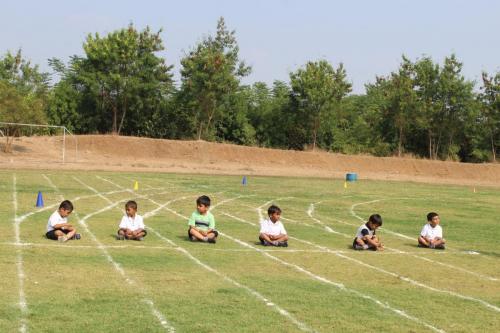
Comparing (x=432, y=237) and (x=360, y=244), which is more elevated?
(x=432, y=237)

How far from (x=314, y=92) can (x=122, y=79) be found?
54.1 feet

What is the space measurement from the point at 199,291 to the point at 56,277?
6.42ft

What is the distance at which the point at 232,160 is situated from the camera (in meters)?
54.1

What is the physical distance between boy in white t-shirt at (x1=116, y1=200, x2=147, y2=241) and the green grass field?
23 centimetres

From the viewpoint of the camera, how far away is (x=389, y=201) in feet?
86.2

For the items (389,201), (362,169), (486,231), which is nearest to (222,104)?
(362,169)

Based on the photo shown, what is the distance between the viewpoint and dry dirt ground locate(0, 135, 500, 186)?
157 feet

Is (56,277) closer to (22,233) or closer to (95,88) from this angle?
(22,233)

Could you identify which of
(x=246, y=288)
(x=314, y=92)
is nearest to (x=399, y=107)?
(x=314, y=92)

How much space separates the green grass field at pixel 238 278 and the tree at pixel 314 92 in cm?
4102

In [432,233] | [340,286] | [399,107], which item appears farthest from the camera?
[399,107]

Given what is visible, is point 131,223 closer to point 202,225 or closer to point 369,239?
point 202,225

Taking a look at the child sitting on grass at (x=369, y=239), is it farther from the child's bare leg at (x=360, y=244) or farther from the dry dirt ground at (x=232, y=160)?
the dry dirt ground at (x=232, y=160)

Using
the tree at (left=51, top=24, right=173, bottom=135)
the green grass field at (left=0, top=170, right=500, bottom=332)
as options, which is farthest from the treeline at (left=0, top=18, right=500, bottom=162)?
the green grass field at (left=0, top=170, right=500, bottom=332)
